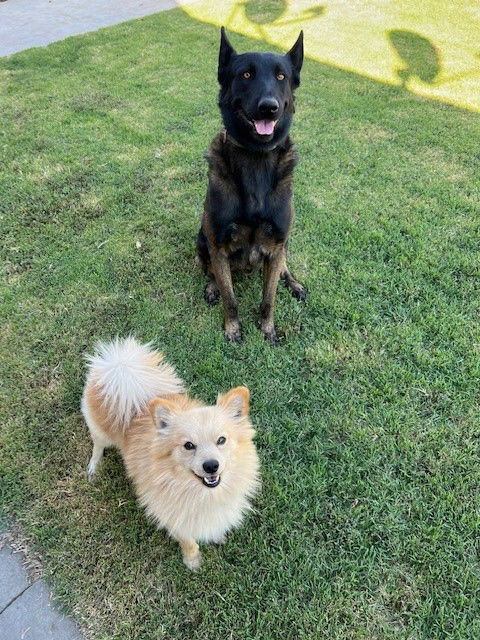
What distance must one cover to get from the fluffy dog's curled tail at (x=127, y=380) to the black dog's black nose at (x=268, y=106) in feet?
4.12

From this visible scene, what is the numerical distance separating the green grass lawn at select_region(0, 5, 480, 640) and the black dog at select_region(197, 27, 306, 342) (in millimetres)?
→ 556

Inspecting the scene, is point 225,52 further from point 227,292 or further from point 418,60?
point 418,60

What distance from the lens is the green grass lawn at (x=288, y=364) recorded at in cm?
178

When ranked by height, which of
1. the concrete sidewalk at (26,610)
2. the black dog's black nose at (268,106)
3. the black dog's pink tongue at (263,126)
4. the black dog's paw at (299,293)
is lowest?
the concrete sidewalk at (26,610)

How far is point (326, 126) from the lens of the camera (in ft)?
15.6

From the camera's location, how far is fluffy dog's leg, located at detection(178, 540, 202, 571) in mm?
1796

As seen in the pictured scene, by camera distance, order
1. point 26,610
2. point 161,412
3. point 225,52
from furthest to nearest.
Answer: point 225,52 → point 26,610 → point 161,412

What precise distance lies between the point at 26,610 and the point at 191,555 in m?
0.67

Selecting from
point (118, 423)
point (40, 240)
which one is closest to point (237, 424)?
point (118, 423)

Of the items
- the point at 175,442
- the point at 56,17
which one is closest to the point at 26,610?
the point at 175,442

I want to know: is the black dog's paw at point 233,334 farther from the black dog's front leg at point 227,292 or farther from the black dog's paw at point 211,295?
the black dog's paw at point 211,295

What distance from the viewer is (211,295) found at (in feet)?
9.75

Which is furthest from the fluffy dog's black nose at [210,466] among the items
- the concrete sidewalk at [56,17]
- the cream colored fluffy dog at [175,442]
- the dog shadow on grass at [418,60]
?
the concrete sidewalk at [56,17]

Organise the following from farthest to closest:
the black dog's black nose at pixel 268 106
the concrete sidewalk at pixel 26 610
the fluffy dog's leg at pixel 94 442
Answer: the black dog's black nose at pixel 268 106 < the fluffy dog's leg at pixel 94 442 < the concrete sidewalk at pixel 26 610
